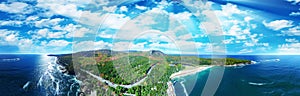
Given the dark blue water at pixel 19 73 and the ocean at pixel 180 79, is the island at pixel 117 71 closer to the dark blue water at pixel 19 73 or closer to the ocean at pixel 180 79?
the ocean at pixel 180 79

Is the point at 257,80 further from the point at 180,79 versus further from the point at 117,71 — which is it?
the point at 117,71

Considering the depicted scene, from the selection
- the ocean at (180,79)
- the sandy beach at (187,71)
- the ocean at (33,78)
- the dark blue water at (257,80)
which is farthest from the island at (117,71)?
the sandy beach at (187,71)

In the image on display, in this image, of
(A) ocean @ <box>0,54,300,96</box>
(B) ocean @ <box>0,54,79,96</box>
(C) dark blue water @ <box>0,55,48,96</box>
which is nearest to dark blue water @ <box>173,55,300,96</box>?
(A) ocean @ <box>0,54,300,96</box>

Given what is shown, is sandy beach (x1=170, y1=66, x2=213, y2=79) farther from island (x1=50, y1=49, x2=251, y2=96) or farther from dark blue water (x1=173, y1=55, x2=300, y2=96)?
island (x1=50, y1=49, x2=251, y2=96)

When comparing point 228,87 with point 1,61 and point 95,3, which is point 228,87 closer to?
point 95,3

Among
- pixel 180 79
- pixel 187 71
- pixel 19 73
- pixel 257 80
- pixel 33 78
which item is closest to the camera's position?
pixel 19 73

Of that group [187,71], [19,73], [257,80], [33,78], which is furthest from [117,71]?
[257,80]
